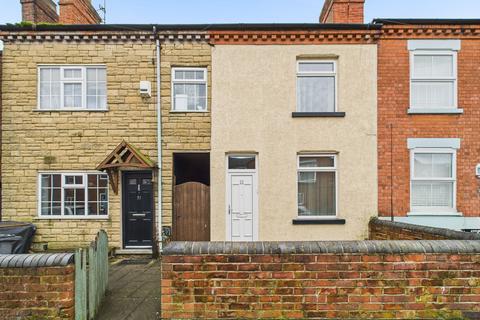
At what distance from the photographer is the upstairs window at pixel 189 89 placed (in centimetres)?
894

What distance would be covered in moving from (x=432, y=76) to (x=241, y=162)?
232 inches

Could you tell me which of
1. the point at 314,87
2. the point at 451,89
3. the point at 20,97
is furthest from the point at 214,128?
the point at 451,89

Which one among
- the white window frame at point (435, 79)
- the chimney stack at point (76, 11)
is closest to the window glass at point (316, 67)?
the white window frame at point (435, 79)

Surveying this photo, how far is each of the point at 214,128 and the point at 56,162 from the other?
4.44m

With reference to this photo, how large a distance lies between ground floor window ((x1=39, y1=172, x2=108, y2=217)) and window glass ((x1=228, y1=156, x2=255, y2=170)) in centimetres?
352

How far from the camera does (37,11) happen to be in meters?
9.76

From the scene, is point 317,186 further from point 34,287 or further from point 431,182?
point 34,287

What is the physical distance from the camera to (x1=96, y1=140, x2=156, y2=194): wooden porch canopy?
8.12 metres

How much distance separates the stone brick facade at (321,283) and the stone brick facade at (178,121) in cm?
531

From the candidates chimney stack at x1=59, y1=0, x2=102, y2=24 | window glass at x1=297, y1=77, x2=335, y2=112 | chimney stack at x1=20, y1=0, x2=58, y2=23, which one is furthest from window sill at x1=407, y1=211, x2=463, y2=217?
chimney stack at x1=20, y1=0, x2=58, y2=23

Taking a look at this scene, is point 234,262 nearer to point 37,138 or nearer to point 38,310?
point 38,310

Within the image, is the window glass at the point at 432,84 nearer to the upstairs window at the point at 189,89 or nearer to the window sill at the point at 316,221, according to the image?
the window sill at the point at 316,221

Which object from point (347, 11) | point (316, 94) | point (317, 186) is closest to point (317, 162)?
point (317, 186)

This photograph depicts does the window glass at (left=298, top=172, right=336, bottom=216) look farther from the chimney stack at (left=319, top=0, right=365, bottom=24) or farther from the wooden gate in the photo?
the chimney stack at (left=319, top=0, right=365, bottom=24)
